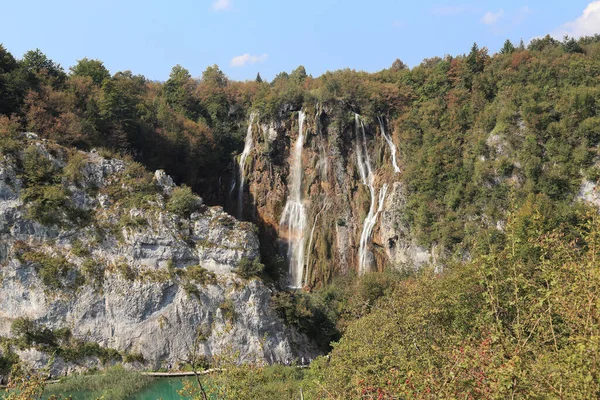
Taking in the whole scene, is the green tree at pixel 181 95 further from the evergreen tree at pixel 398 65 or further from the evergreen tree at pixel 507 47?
the evergreen tree at pixel 507 47

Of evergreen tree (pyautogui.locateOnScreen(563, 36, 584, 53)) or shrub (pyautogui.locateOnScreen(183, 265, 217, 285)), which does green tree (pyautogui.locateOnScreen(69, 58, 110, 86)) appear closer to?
shrub (pyautogui.locateOnScreen(183, 265, 217, 285))

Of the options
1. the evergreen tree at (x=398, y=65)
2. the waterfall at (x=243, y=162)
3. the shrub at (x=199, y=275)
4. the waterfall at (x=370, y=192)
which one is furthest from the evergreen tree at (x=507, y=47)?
the shrub at (x=199, y=275)

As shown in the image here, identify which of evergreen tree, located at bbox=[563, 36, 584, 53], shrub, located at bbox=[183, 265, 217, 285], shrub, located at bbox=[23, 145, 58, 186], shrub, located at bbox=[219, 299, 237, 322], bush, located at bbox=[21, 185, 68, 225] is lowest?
shrub, located at bbox=[219, 299, 237, 322]

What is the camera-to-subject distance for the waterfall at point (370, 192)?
37.2 meters

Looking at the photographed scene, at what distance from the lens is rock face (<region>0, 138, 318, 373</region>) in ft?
85.4

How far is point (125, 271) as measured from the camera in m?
27.2

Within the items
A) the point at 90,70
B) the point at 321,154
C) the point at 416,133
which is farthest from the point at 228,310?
the point at 90,70

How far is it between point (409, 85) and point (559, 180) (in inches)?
660

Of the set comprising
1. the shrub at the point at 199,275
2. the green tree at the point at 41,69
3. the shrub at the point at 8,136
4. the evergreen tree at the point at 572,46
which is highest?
the evergreen tree at the point at 572,46

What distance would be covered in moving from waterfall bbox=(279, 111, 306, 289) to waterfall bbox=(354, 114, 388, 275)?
14.3 feet

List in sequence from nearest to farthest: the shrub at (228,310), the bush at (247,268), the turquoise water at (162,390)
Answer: the turquoise water at (162,390) < the shrub at (228,310) < the bush at (247,268)

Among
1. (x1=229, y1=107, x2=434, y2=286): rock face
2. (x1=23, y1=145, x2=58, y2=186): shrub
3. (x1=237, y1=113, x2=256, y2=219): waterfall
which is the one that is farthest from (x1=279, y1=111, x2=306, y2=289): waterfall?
(x1=23, y1=145, x2=58, y2=186): shrub

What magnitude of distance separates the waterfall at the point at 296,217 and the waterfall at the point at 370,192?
437cm

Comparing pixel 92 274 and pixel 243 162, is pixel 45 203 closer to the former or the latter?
pixel 92 274
